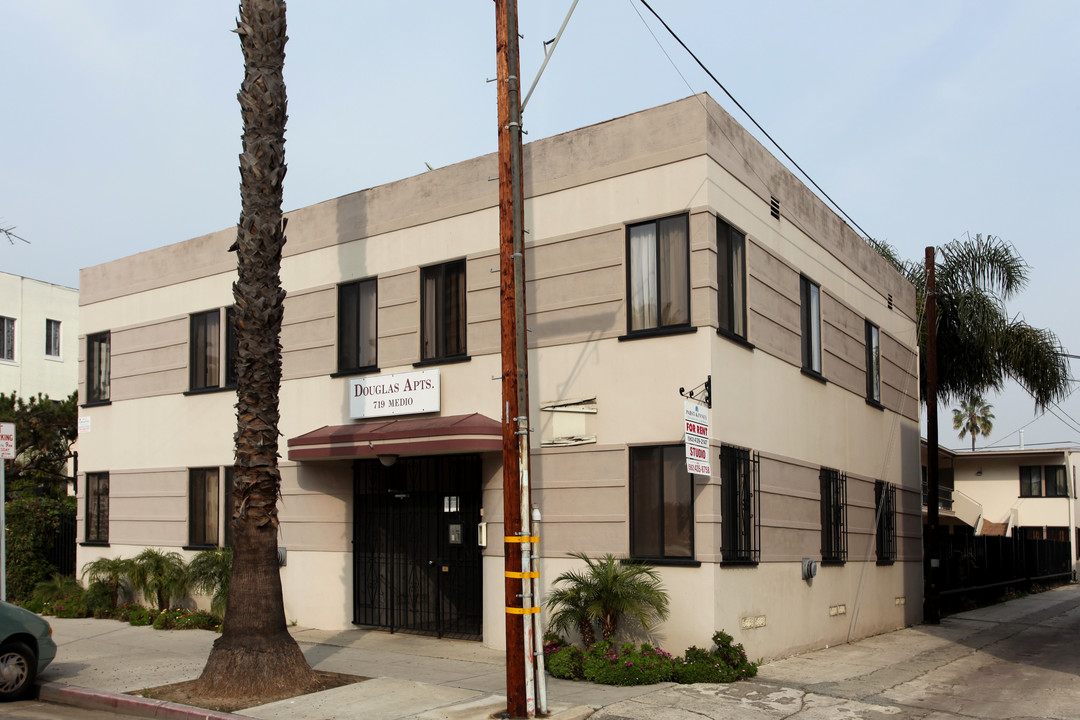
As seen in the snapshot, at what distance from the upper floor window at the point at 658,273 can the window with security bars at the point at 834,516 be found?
510 cm

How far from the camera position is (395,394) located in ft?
52.5

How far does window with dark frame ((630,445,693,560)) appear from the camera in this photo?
13.1 metres

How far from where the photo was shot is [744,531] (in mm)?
13812

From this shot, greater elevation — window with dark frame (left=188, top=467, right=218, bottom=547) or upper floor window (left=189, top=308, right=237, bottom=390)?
upper floor window (left=189, top=308, right=237, bottom=390)

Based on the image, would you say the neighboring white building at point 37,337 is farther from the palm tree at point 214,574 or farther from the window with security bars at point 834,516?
the window with security bars at point 834,516

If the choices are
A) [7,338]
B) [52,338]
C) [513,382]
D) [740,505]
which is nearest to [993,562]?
[740,505]

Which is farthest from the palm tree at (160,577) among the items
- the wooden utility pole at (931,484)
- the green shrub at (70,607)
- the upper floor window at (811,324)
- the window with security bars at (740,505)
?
the wooden utility pole at (931,484)

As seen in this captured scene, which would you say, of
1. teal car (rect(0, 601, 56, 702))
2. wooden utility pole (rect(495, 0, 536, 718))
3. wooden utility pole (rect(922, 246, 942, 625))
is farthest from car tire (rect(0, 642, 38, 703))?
wooden utility pole (rect(922, 246, 942, 625))

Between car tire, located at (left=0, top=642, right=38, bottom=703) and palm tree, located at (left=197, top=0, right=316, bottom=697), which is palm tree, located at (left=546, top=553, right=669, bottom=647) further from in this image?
car tire, located at (left=0, top=642, right=38, bottom=703)

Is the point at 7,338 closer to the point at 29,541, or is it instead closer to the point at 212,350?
the point at 29,541

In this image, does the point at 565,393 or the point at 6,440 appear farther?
the point at 6,440

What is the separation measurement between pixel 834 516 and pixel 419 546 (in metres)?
7.00

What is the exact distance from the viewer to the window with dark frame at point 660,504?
1313 centimetres

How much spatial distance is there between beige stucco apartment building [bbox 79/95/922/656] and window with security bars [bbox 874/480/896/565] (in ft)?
0.25
